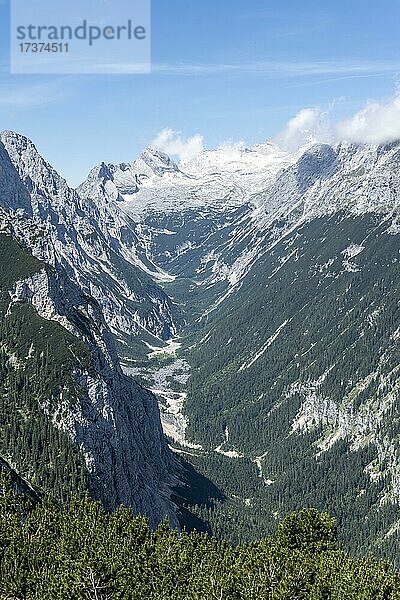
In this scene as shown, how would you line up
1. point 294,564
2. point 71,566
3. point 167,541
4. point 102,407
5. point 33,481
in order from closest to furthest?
point 71,566 → point 294,564 → point 167,541 → point 33,481 → point 102,407

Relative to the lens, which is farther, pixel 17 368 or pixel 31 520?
pixel 17 368

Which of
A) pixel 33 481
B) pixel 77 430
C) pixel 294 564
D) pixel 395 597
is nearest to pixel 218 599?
pixel 294 564

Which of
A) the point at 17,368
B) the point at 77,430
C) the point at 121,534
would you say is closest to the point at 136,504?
the point at 77,430

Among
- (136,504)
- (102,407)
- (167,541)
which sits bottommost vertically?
(136,504)

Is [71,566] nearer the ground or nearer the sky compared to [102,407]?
nearer the ground

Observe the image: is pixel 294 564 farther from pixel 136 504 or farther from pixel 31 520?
pixel 136 504

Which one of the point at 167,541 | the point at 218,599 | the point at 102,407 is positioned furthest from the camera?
the point at 102,407

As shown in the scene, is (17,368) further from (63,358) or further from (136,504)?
(136,504)
